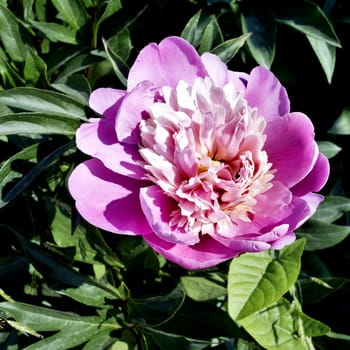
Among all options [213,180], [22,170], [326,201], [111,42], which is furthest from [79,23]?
[326,201]

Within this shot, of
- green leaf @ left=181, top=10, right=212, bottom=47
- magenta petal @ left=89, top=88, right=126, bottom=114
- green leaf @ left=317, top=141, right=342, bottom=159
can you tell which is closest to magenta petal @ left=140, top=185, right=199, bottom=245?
magenta petal @ left=89, top=88, right=126, bottom=114

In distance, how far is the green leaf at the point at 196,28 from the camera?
115 centimetres

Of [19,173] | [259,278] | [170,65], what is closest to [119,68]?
[170,65]

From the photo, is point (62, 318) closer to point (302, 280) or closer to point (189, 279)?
point (189, 279)

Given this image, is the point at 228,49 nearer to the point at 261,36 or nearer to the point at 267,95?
the point at 267,95

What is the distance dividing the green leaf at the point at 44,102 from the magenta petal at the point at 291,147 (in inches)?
11.1

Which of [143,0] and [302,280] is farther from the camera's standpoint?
[302,280]

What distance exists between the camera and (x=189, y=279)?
1.25 m

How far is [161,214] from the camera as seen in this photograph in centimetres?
86

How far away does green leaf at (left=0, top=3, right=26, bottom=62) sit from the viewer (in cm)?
113

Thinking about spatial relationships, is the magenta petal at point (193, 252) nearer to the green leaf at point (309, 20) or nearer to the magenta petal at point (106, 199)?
the magenta petal at point (106, 199)

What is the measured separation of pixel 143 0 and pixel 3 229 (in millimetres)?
492

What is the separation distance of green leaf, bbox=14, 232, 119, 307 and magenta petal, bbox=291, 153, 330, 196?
0.39 m

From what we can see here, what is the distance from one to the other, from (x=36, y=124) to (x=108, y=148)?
13 centimetres
